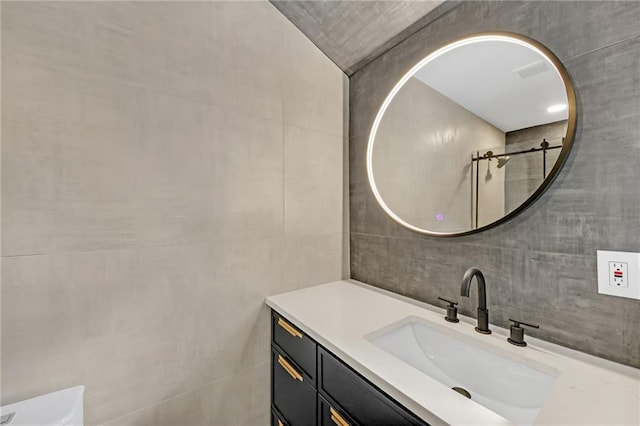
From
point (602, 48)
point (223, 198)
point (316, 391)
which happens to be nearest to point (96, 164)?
point (223, 198)

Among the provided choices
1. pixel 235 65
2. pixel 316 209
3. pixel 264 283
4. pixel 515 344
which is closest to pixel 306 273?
pixel 264 283

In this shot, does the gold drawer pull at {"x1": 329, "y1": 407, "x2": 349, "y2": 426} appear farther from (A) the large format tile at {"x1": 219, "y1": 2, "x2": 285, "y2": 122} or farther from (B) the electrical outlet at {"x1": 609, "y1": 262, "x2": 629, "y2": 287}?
(A) the large format tile at {"x1": 219, "y1": 2, "x2": 285, "y2": 122}

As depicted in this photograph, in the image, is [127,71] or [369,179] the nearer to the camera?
[127,71]

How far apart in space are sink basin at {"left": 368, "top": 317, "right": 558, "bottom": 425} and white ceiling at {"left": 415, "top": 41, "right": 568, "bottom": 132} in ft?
2.65

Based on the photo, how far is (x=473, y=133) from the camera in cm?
113

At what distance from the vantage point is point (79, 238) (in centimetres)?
96

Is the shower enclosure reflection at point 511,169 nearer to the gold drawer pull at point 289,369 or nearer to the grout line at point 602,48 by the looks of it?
the grout line at point 602,48

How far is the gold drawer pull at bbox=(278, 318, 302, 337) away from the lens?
1.16 metres

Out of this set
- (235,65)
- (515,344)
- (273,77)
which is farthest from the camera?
(273,77)

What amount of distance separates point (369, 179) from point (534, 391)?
1.10 metres

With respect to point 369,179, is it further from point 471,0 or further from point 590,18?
point 590,18

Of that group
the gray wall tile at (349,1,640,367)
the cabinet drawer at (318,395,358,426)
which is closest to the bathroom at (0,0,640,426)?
the gray wall tile at (349,1,640,367)

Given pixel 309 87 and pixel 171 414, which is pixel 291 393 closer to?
pixel 171 414

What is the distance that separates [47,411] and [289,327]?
801 millimetres
